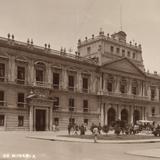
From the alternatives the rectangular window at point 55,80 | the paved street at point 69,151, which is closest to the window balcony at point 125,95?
the rectangular window at point 55,80

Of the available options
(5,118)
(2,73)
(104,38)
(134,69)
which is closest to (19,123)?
(5,118)

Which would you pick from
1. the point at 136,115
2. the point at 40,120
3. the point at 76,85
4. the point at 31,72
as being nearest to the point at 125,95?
the point at 136,115

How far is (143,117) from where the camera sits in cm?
6431

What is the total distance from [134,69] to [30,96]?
24377 mm

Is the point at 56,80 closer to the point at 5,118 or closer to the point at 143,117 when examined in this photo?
the point at 5,118

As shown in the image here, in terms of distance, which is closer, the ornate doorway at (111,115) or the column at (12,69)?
the column at (12,69)

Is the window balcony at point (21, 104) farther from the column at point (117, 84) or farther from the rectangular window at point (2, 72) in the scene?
the column at point (117, 84)

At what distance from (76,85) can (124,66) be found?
1190 centimetres

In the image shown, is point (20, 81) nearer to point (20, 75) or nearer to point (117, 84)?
point (20, 75)

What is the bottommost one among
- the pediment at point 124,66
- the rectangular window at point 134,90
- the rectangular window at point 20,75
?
the rectangular window at point 134,90

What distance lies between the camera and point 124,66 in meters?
60.8

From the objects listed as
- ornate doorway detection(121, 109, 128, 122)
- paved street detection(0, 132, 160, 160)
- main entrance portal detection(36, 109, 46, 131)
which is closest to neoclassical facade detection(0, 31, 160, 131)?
main entrance portal detection(36, 109, 46, 131)

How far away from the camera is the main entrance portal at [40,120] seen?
46.6 m

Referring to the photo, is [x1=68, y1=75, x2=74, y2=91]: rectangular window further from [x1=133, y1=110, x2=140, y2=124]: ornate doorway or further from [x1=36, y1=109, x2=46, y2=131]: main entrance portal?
[x1=133, y1=110, x2=140, y2=124]: ornate doorway
